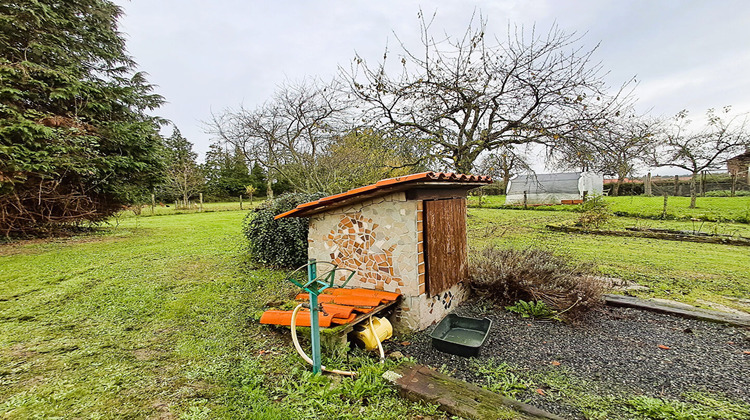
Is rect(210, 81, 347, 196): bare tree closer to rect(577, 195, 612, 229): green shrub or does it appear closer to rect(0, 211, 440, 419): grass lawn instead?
rect(0, 211, 440, 419): grass lawn

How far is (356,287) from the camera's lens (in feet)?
12.5

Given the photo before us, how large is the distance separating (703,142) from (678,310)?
1708cm

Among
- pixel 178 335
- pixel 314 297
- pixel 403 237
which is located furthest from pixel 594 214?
pixel 178 335

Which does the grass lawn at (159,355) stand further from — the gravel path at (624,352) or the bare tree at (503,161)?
the bare tree at (503,161)

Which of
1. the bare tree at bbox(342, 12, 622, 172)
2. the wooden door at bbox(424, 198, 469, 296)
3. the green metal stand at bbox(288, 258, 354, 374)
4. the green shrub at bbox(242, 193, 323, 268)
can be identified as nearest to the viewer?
the green metal stand at bbox(288, 258, 354, 374)

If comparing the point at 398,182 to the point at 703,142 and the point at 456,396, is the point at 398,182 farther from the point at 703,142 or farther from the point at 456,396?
the point at 703,142

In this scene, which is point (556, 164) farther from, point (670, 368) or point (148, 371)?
point (148, 371)

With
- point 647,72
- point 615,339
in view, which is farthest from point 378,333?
point 647,72

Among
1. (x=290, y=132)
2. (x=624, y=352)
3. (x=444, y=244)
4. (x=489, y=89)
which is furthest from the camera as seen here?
(x=290, y=132)

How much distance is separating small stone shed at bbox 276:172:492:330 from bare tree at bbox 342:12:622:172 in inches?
116

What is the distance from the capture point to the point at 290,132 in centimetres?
1209

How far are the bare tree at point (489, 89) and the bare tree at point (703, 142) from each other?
46.3 ft

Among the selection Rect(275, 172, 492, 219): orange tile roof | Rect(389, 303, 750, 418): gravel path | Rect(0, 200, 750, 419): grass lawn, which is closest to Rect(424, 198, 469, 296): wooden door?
Rect(275, 172, 492, 219): orange tile roof

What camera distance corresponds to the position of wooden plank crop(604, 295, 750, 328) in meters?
3.31
